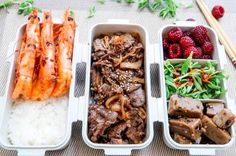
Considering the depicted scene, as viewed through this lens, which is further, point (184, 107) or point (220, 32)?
point (220, 32)

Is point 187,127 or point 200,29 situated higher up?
point 200,29

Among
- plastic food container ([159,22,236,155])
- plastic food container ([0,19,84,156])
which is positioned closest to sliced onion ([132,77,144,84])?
plastic food container ([159,22,236,155])

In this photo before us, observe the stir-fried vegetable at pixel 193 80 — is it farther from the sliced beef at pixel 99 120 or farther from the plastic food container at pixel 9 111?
the plastic food container at pixel 9 111

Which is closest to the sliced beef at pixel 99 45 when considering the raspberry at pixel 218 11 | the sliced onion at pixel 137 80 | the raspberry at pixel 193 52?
the sliced onion at pixel 137 80

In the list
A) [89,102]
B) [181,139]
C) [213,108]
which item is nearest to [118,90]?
[89,102]

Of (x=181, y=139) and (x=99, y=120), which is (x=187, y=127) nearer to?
(x=181, y=139)

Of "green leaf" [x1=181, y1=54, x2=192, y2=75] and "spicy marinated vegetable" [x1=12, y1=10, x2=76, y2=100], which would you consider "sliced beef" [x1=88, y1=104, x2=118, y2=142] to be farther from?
"green leaf" [x1=181, y1=54, x2=192, y2=75]
